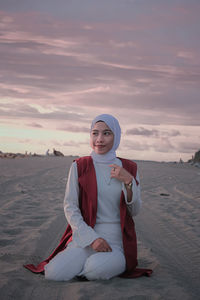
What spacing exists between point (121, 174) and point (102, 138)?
0.45 metres

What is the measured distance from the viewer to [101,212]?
12.4 feet

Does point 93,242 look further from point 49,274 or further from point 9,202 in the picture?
point 9,202

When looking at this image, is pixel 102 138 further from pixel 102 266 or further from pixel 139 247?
pixel 139 247

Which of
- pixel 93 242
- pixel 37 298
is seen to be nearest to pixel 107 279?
pixel 93 242

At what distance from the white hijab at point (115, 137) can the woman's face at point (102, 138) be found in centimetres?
4

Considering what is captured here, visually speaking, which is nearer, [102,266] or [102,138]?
[102,266]

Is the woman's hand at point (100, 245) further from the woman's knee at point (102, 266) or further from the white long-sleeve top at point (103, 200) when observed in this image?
the white long-sleeve top at point (103, 200)

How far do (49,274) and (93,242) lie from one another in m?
0.61

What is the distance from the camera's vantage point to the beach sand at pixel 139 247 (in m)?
3.30

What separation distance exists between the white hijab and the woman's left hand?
0.22m

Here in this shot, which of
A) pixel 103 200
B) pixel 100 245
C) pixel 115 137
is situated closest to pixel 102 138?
pixel 115 137

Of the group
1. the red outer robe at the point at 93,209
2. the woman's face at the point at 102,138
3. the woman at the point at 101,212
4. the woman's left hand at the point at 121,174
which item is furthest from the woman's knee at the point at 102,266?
the woman's face at the point at 102,138

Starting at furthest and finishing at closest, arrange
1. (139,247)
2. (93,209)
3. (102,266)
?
(139,247)
(93,209)
(102,266)

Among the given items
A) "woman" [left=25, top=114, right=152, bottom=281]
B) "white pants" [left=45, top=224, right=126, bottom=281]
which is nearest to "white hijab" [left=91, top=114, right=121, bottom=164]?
"woman" [left=25, top=114, right=152, bottom=281]
